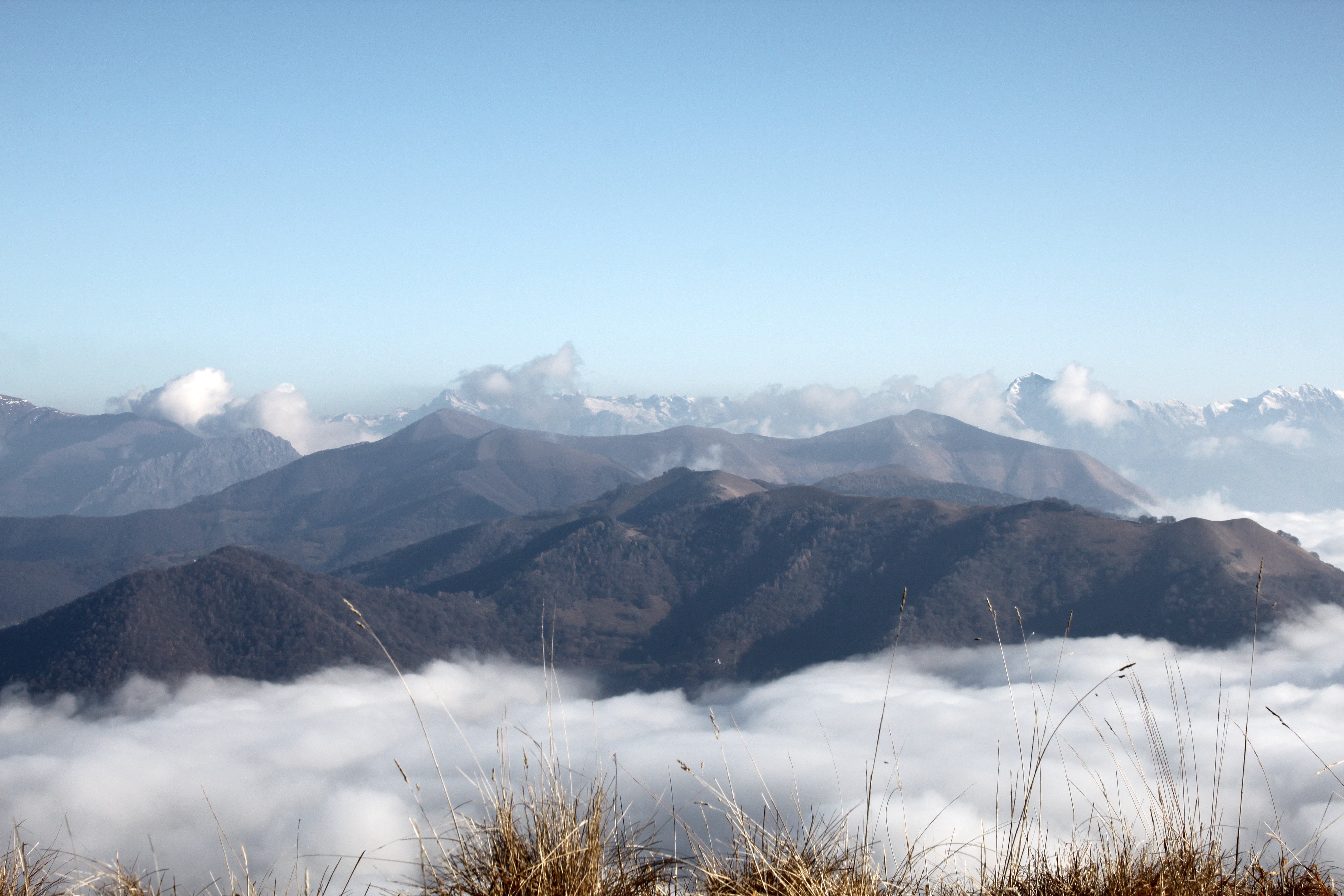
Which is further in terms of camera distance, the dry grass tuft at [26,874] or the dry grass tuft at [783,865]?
the dry grass tuft at [26,874]

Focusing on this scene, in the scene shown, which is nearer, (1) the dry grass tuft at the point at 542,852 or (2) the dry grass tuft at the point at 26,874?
(1) the dry grass tuft at the point at 542,852

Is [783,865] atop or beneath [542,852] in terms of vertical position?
beneath

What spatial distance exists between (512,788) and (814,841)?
6.07 feet

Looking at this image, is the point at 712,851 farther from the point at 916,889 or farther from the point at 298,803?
the point at 298,803

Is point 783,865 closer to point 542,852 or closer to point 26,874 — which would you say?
point 542,852

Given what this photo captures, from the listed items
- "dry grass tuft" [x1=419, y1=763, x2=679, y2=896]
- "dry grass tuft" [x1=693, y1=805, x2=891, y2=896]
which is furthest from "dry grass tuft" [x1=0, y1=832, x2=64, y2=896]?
"dry grass tuft" [x1=693, y1=805, x2=891, y2=896]

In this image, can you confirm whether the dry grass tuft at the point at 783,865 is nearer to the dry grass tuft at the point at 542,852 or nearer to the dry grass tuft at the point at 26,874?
the dry grass tuft at the point at 542,852

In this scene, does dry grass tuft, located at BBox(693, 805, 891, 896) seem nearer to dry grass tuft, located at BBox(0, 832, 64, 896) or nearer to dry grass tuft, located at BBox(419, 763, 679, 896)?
dry grass tuft, located at BBox(419, 763, 679, 896)

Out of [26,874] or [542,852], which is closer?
[542,852]

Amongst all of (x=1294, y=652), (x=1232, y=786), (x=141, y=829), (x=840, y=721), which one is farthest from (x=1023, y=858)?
(x=1294, y=652)

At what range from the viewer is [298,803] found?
15850 centimetres

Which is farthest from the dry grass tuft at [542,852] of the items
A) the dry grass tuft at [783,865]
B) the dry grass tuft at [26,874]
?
the dry grass tuft at [26,874]

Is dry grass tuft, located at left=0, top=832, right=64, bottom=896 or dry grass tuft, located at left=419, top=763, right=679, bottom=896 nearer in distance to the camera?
dry grass tuft, located at left=419, top=763, right=679, bottom=896

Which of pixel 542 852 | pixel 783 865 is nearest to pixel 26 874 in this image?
pixel 542 852
